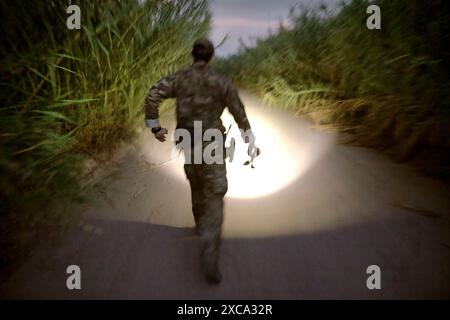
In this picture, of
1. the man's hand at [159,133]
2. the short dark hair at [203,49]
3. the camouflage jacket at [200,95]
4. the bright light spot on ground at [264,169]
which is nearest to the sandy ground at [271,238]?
the bright light spot on ground at [264,169]

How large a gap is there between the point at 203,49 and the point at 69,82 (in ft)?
3.98

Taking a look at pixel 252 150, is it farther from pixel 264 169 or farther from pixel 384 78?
pixel 384 78

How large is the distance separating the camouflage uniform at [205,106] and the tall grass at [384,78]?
164 cm

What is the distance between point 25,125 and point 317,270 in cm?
195

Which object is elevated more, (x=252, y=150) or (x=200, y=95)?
(x=200, y=95)

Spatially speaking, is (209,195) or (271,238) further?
(271,238)

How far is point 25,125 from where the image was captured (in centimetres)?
206

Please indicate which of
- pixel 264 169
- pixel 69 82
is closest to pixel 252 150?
pixel 264 169

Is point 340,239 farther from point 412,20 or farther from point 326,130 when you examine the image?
point 326,130

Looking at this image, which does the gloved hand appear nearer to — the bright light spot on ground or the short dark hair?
the short dark hair

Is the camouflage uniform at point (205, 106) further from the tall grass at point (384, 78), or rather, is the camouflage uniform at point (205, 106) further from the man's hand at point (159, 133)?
the tall grass at point (384, 78)

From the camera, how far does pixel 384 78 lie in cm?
335

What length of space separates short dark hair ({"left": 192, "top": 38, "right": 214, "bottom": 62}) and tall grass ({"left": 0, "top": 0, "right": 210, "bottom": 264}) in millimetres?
828

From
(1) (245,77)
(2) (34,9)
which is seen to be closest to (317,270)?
(2) (34,9)
